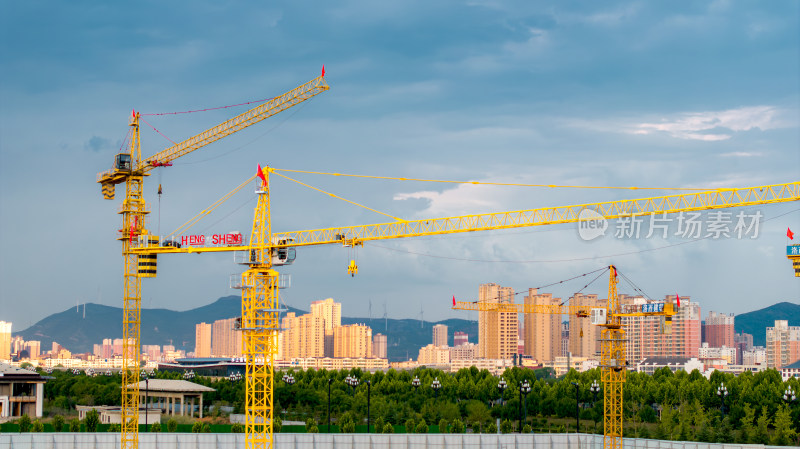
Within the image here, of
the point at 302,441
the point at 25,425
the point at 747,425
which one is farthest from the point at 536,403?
the point at 25,425

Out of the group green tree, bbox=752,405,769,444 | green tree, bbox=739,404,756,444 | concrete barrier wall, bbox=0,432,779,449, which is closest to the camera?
concrete barrier wall, bbox=0,432,779,449

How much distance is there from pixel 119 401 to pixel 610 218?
62.8 meters

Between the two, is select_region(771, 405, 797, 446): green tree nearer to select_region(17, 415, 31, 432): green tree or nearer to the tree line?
the tree line

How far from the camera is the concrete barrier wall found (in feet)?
218

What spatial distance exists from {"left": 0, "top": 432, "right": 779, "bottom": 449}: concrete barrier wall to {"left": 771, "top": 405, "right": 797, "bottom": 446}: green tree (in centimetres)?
1524

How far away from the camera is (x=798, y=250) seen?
62.2 metres

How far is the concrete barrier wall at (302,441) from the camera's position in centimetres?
6644

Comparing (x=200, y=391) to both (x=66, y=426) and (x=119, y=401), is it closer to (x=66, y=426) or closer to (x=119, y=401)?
(x=119, y=401)

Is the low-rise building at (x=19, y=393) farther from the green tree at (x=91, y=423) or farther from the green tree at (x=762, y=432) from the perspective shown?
the green tree at (x=762, y=432)

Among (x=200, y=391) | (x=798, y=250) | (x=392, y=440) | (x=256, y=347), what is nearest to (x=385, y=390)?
(x=200, y=391)

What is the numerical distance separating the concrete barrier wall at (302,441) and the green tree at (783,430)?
50.0 feet

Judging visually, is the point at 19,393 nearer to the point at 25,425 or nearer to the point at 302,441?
the point at 25,425

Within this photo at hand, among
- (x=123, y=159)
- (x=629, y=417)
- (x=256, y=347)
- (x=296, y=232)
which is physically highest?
(x=123, y=159)

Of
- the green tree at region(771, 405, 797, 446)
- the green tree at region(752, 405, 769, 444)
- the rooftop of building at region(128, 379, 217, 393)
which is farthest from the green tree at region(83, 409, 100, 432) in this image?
the green tree at region(771, 405, 797, 446)
